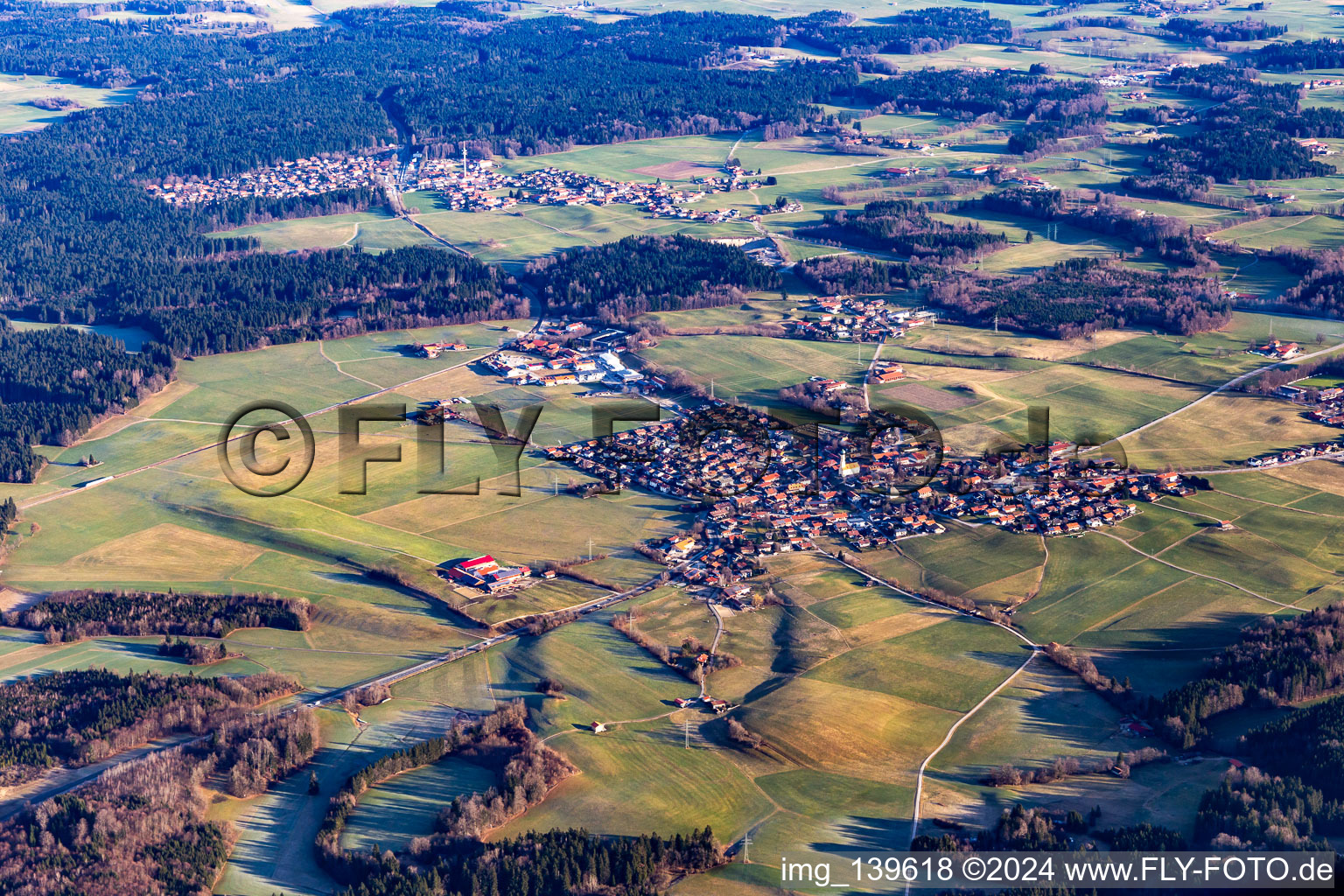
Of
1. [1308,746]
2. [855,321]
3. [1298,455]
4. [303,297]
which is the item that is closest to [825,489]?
[1298,455]

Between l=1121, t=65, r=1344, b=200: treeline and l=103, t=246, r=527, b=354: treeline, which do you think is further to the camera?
l=1121, t=65, r=1344, b=200: treeline

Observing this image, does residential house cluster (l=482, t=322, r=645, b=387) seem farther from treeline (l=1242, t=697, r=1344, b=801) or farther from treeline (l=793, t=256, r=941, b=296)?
treeline (l=1242, t=697, r=1344, b=801)

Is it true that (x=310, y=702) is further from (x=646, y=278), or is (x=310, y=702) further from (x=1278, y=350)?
(x=1278, y=350)

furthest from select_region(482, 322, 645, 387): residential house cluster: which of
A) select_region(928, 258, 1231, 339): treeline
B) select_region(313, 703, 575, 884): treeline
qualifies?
select_region(313, 703, 575, 884): treeline

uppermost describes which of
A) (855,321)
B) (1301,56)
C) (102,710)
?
(1301,56)

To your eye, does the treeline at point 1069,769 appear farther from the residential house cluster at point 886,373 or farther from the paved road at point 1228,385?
the residential house cluster at point 886,373

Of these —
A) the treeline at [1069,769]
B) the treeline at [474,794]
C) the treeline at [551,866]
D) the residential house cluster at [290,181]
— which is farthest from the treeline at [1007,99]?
the treeline at [551,866]

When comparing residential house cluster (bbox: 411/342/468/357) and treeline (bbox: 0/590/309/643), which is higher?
residential house cluster (bbox: 411/342/468/357)
